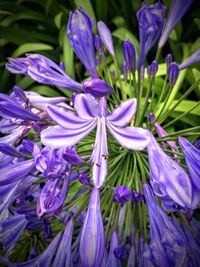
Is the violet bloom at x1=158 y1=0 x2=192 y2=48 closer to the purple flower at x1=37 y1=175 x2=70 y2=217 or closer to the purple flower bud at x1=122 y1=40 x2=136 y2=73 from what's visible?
the purple flower bud at x1=122 y1=40 x2=136 y2=73

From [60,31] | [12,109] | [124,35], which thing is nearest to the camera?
[12,109]

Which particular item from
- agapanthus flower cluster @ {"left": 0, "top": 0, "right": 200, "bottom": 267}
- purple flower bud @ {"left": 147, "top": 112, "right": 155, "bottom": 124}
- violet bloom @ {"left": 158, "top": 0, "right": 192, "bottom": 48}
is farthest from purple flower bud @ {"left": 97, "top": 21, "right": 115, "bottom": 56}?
purple flower bud @ {"left": 147, "top": 112, "right": 155, "bottom": 124}

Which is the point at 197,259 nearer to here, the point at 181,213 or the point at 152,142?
the point at 181,213

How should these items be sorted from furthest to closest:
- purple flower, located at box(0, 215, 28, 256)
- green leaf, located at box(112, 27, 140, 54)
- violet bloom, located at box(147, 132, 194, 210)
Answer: green leaf, located at box(112, 27, 140, 54)
purple flower, located at box(0, 215, 28, 256)
violet bloom, located at box(147, 132, 194, 210)

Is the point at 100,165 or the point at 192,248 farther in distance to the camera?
the point at 192,248

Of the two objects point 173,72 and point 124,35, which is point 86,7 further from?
point 173,72

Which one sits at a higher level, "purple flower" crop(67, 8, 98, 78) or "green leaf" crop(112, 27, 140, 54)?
"green leaf" crop(112, 27, 140, 54)

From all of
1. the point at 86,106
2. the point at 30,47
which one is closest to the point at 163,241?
the point at 86,106
